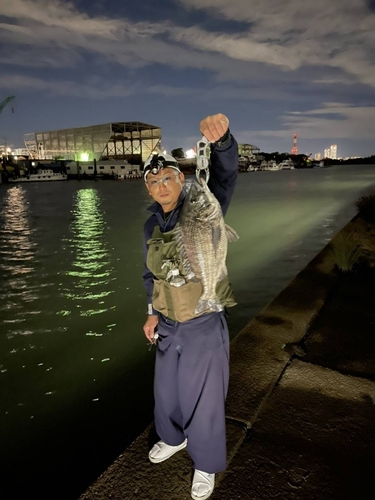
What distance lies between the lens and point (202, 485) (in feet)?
7.39

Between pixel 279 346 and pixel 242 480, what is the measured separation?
1.76m

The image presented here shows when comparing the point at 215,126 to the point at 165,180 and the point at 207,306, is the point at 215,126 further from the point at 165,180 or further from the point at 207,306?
the point at 207,306

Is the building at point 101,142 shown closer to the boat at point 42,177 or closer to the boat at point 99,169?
the boat at point 99,169

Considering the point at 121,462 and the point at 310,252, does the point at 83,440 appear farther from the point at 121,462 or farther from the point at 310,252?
the point at 310,252

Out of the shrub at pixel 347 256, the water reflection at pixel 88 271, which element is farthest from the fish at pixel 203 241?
the water reflection at pixel 88 271

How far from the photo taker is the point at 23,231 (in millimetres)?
18531

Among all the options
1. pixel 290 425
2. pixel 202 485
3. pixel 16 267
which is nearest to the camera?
pixel 202 485

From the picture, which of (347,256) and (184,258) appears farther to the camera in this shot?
(347,256)

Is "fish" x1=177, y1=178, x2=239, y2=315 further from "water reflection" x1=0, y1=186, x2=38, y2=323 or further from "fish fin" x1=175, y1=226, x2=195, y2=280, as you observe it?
"water reflection" x1=0, y1=186, x2=38, y2=323

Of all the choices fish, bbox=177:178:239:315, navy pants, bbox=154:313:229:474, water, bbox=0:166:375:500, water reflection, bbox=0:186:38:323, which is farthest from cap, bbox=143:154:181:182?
water reflection, bbox=0:186:38:323

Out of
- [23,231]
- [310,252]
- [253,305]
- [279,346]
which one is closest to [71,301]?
[253,305]

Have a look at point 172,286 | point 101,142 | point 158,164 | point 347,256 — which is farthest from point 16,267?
point 101,142

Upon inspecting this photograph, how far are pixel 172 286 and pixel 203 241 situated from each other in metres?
0.35

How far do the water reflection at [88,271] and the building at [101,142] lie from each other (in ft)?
197
